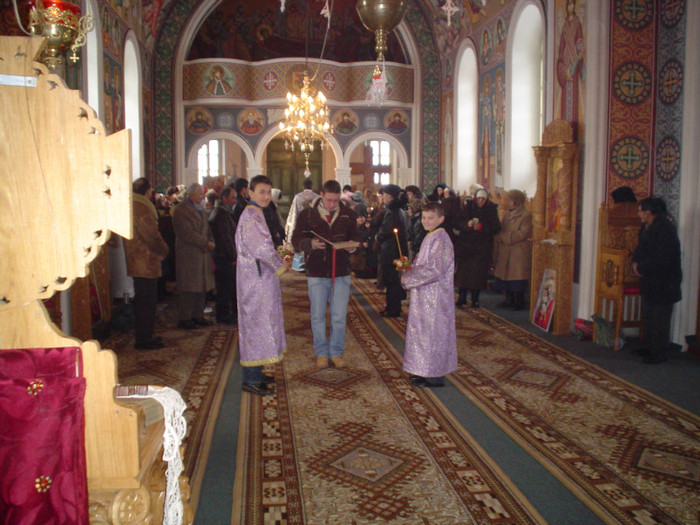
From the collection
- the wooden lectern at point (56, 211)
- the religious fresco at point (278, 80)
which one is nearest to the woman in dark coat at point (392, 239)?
the wooden lectern at point (56, 211)

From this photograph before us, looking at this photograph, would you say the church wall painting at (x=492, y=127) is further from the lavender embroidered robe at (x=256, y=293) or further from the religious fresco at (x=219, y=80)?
the lavender embroidered robe at (x=256, y=293)

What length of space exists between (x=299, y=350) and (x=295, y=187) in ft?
52.8

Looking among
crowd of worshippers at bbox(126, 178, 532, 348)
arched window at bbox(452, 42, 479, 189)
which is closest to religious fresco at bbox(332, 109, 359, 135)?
arched window at bbox(452, 42, 479, 189)

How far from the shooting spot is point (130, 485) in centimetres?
166

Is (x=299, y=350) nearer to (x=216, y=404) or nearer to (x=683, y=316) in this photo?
(x=216, y=404)

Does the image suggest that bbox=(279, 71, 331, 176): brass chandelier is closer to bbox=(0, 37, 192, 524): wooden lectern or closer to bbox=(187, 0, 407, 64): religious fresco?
bbox=(187, 0, 407, 64): religious fresco

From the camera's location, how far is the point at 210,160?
21.3 metres

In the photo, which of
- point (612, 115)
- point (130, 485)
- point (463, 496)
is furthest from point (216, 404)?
point (612, 115)

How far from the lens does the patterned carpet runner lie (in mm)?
2912

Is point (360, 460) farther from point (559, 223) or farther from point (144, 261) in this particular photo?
point (559, 223)

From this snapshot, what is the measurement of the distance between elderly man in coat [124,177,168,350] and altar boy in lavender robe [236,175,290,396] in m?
1.68

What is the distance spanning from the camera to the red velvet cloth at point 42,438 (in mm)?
1512

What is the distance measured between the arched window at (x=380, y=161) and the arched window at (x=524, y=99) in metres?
12.4

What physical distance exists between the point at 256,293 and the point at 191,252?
263 centimetres
